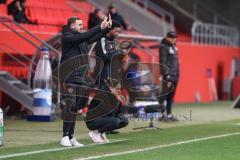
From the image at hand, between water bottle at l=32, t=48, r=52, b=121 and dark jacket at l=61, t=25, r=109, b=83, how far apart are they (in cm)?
550

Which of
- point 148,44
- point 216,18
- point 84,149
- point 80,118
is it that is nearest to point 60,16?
point 148,44

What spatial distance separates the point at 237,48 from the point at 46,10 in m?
11.1

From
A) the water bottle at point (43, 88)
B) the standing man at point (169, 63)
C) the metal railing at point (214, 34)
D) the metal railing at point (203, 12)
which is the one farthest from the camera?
the metal railing at point (203, 12)

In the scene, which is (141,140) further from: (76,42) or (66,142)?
(76,42)

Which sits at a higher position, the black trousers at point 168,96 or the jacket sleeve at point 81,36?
the jacket sleeve at point 81,36

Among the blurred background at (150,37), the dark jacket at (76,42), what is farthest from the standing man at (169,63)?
the dark jacket at (76,42)

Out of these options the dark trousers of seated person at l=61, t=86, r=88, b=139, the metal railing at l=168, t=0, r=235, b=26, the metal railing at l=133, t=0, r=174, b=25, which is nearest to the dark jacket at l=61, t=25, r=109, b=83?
the dark trousers of seated person at l=61, t=86, r=88, b=139

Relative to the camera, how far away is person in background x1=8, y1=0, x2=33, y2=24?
69.1 feet

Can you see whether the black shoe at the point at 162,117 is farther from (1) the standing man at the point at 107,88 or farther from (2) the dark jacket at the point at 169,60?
(1) the standing man at the point at 107,88

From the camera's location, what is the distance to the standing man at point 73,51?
11867 millimetres

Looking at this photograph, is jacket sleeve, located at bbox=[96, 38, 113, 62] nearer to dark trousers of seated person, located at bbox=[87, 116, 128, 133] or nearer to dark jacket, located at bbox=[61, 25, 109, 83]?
dark jacket, located at bbox=[61, 25, 109, 83]

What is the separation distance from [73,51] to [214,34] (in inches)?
755

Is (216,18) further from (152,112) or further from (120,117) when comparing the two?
(120,117)

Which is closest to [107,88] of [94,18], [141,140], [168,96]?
[141,140]
